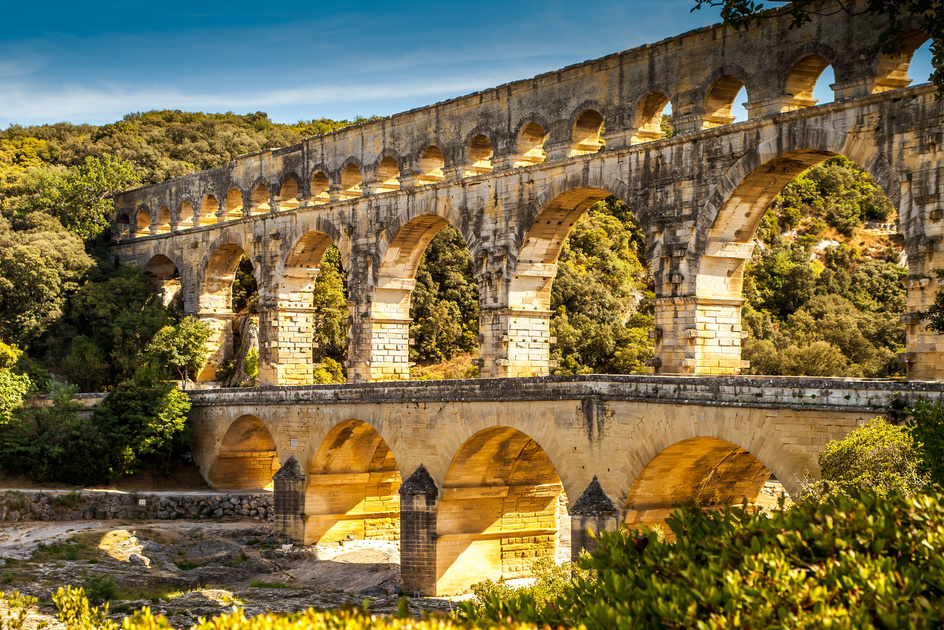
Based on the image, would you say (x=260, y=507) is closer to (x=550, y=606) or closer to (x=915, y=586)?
(x=550, y=606)

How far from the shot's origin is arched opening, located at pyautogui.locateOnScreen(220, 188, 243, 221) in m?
38.5

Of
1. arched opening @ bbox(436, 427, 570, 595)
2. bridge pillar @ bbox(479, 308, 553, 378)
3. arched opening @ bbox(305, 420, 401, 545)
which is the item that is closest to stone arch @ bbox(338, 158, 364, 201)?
bridge pillar @ bbox(479, 308, 553, 378)

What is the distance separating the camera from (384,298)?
3103 cm

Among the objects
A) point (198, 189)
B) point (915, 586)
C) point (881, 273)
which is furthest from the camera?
point (881, 273)

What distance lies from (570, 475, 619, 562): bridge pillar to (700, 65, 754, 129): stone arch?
814 cm

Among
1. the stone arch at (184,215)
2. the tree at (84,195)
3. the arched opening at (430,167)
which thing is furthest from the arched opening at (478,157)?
the tree at (84,195)

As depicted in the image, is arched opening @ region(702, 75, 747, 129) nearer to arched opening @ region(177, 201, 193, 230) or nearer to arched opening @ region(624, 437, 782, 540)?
arched opening @ region(624, 437, 782, 540)

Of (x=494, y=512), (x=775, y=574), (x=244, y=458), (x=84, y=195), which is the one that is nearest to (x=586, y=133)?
(x=494, y=512)

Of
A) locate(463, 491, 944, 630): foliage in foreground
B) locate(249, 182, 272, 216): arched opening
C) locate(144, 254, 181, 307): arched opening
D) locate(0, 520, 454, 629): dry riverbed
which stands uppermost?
locate(249, 182, 272, 216): arched opening

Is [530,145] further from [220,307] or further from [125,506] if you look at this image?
[220,307]

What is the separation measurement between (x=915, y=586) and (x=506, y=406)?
15.0 metres

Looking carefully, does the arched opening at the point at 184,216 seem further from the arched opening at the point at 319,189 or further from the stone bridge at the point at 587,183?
the arched opening at the point at 319,189

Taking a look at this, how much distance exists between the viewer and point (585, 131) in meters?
25.4

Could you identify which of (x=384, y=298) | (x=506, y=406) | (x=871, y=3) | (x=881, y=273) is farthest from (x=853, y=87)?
(x=881, y=273)
